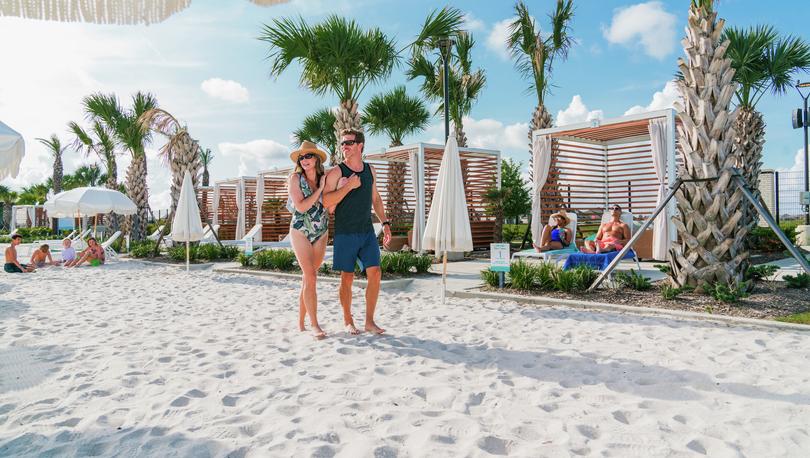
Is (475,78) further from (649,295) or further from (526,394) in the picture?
(526,394)

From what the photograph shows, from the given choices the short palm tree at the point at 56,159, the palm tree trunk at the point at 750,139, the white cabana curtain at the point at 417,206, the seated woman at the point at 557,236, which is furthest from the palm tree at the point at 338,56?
the short palm tree at the point at 56,159

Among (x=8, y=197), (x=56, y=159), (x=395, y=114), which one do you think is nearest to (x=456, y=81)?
(x=395, y=114)

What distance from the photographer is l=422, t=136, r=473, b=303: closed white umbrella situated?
17.6ft

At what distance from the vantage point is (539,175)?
11.5 meters

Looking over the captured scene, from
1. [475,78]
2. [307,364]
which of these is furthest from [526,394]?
[475,78]

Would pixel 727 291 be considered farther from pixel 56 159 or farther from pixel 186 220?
pixel 56 159

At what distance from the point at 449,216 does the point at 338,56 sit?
21.8 feet

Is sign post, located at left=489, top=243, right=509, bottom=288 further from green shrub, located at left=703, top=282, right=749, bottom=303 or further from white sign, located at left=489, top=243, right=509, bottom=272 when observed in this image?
green shrub, located at left=703, top=282, right=749, bottom=303

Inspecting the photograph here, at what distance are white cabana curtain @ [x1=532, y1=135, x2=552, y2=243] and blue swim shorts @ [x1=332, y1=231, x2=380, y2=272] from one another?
26.0 ft

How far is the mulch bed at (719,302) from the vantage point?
4.75m

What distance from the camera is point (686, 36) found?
5.70 meters

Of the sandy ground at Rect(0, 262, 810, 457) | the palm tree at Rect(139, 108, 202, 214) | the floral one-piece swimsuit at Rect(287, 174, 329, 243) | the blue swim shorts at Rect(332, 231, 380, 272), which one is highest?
the palm tree at Rect(139, 108, 202, 214)

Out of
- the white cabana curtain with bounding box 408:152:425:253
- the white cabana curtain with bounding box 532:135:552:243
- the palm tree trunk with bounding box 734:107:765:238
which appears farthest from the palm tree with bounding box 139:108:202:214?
the palm tree trunk with bounding box 734:107:765:238

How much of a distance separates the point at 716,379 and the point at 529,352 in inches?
45.1
